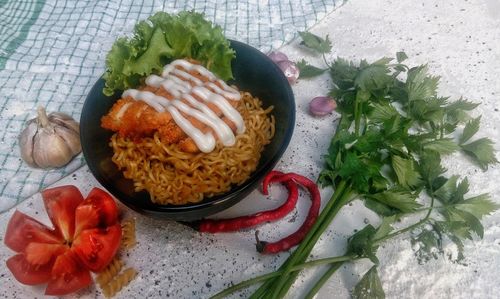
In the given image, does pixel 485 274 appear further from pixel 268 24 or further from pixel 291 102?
pixel 268 24

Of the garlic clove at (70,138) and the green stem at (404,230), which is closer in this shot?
the green stem at (404,230)

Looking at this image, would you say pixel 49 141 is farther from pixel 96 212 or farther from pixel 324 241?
pixel 324 241

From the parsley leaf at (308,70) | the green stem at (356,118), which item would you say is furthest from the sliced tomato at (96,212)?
the parsley leaf at (308,70)

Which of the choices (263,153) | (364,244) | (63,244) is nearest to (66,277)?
(63,244)

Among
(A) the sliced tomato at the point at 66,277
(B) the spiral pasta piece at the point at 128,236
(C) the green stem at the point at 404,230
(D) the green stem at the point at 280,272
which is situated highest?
(C) the green stem at the point at 404,230

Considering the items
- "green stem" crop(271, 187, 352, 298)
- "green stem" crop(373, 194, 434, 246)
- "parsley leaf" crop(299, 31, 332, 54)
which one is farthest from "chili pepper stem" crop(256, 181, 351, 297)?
"parsley leaf" crop(299, 31, 332, 54)

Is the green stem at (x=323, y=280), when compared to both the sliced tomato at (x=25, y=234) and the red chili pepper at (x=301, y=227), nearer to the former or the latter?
the red chili pepper at (x=301, y=227)

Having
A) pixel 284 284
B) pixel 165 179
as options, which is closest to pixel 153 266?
pixel 165 179
